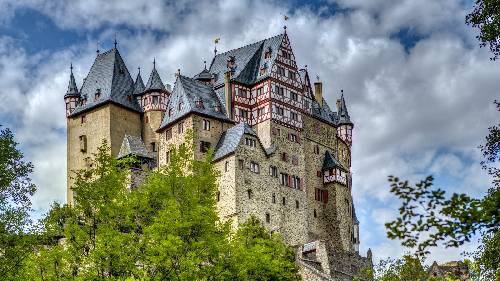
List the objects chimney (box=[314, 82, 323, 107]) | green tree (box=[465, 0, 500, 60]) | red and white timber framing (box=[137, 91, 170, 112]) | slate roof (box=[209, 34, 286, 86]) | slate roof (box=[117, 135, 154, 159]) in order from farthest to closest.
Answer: chimney (box=[314, 82, 323, 107]) < red and white timber framing (box=[137, 91, 170, 112]) < slate roof (box=[209, 34, 286, 86]) < slate roof (box=[117, 135, 154, 159]) < green tree (box=[465, 0, 500, 60])

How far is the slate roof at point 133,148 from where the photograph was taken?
247 feet

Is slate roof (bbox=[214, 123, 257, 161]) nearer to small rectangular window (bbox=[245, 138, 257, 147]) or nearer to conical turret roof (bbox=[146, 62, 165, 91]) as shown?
small rectangular window (bbox=[245, 138, 257, 147])

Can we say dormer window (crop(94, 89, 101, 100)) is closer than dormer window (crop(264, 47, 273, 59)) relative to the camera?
No

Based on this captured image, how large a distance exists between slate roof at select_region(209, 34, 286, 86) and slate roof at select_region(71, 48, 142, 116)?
8.65 meters

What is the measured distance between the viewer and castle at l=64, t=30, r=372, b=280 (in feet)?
234

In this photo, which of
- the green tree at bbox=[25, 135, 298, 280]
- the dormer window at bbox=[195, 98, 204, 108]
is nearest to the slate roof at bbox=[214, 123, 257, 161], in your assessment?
the dormer window at bbox=[195, 98, 204, 108]

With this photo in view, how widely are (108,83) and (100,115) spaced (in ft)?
12.8

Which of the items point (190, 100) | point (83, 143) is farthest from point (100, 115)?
point (190, 100)

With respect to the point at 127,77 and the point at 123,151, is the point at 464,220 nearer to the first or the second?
the point at 123,151

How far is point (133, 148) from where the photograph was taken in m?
75.8

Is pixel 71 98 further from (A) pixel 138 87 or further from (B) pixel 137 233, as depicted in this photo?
(B) pixel 137 233

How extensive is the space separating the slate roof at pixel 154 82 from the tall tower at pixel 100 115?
6.61ft

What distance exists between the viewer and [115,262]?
34156mm

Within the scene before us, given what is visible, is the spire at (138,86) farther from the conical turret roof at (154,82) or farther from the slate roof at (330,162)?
the slate roof at (330,162)
